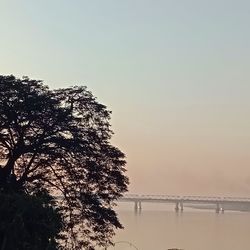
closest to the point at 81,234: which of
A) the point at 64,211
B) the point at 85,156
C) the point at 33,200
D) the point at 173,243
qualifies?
the point at 64,211

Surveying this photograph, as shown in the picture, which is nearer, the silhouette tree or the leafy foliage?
the leafy foliage

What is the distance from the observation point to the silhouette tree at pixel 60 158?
1870cm

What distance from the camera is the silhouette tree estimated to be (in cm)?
1870

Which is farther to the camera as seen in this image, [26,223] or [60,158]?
[60,158]

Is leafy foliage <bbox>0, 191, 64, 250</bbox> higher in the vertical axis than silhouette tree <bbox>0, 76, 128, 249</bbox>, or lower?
lower

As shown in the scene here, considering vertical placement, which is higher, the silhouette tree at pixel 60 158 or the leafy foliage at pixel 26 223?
the silhouette tree at pixel 60 158

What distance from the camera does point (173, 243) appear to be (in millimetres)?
39625

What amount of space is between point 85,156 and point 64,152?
2.43 feet

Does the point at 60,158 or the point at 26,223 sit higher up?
the point at 60,158

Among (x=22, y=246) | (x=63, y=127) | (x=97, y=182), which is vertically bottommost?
(x=22, y=246)

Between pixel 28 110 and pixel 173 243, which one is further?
pixel 173 243

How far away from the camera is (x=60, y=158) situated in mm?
19188

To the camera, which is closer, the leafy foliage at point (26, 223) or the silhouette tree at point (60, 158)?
the leafy foliage at point (26, 223)

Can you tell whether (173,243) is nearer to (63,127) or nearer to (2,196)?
(63,127)
